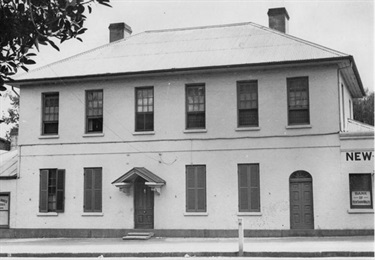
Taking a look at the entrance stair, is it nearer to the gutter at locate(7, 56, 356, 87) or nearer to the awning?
the awning

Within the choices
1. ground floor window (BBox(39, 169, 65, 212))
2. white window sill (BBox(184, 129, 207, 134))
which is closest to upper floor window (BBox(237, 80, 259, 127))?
white window sill (BBox(184, 129, 207, 134))

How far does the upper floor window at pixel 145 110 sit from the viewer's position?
22.7m

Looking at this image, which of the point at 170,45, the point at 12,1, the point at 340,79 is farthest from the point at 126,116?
the point at 12,1

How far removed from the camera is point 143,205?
22250 mm

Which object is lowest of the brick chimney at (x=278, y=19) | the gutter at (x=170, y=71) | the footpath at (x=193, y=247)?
the footpath at (x=193, y=247)

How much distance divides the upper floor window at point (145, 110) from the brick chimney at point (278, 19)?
264 inches

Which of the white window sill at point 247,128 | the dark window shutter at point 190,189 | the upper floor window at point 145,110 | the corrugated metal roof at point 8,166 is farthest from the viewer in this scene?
the corrugated metal roof at point 8,166

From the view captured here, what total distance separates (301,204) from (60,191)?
10.0 metres

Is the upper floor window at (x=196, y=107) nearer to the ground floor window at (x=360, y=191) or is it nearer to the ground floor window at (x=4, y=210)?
the ground floor window at (x=360, y=191)

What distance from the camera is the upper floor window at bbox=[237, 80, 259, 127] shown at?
850 inches

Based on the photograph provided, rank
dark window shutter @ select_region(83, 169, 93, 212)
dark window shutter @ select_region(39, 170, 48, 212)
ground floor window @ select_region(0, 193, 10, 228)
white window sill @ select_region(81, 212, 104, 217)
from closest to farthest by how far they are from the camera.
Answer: white window sill @ select_region(81, 212, 104, 217)
dark window shutter @ select_region(83, 169, 93, 212)
dark window shutter @ select_region(39, 170, 48, 212)
ground floor window @ select_region(0, 193, 10, 228)

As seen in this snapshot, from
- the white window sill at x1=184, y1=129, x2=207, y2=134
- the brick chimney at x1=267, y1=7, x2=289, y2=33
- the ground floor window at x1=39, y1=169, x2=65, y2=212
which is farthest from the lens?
the brick chimney at x1=267, y1=7, x2=289, y2=33

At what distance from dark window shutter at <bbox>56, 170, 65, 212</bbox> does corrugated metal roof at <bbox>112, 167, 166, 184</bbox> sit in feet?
8.91

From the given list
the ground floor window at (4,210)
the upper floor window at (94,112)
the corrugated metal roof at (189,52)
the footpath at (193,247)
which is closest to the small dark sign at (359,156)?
the footpath at (193,247)
